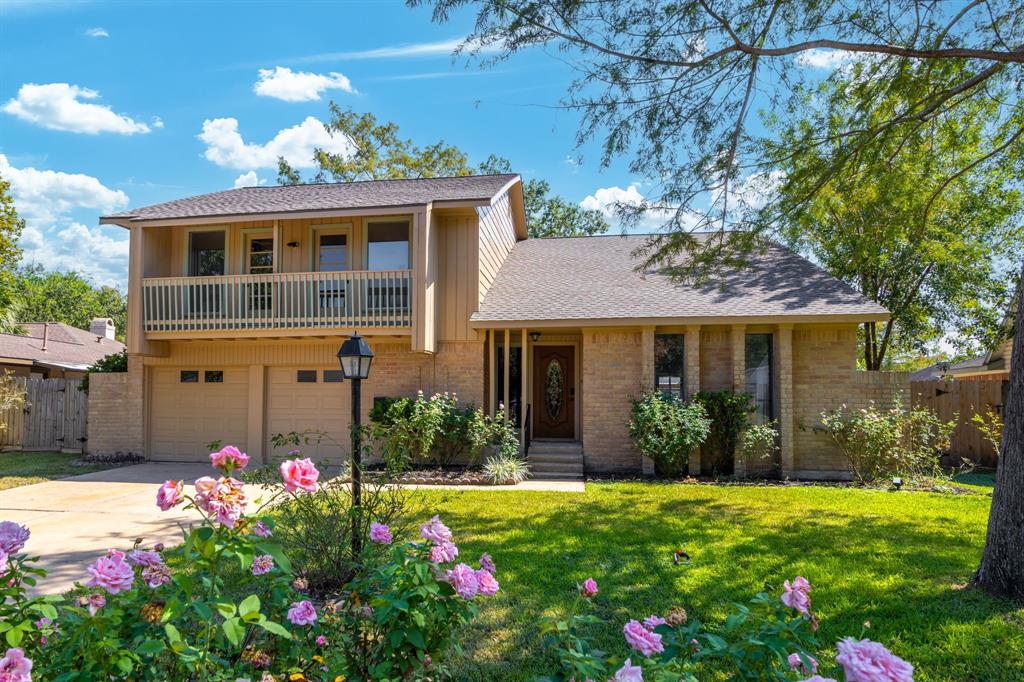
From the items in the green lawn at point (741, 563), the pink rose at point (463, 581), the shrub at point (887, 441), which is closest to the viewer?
the pink rose at point (463, 581)

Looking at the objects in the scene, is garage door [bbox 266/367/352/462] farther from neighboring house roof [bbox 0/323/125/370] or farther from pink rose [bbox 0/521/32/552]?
neighboring house roof [bbox 0/323/125/370]

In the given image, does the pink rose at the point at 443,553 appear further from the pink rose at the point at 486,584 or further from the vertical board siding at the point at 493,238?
the vertical board siding at the point at 493,238

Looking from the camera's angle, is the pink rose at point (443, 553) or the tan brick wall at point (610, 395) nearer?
the pink rose at point (443, 553)

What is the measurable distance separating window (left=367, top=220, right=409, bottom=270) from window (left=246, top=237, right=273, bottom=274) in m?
2.38

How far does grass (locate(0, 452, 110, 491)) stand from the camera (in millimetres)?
10039

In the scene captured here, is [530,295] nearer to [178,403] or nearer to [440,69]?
[440,69]

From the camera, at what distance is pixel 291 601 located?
2.38 meters

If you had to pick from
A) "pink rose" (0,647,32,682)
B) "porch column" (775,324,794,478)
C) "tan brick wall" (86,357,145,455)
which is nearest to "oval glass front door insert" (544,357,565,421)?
"porch column" (775,324,794,478)

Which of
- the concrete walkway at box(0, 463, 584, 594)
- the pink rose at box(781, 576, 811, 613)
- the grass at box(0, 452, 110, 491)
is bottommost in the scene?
the grass at box(0, 452, 110, 491)

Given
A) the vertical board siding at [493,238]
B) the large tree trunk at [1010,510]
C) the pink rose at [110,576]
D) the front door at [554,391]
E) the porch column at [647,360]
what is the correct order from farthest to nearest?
the front door at [554,391] → the vertical board siding at [493,238] → the porch column at [647,360] → the large tree trunk at [1010,510] → the pink rose at [110,576]

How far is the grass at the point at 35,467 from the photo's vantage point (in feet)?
32.9

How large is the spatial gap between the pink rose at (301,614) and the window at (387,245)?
10.4 meters

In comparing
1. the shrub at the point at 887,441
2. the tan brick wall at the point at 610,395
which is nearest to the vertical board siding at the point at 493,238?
the tan brick wall at the point at 610,395

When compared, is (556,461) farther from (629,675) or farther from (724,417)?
(629,675)
